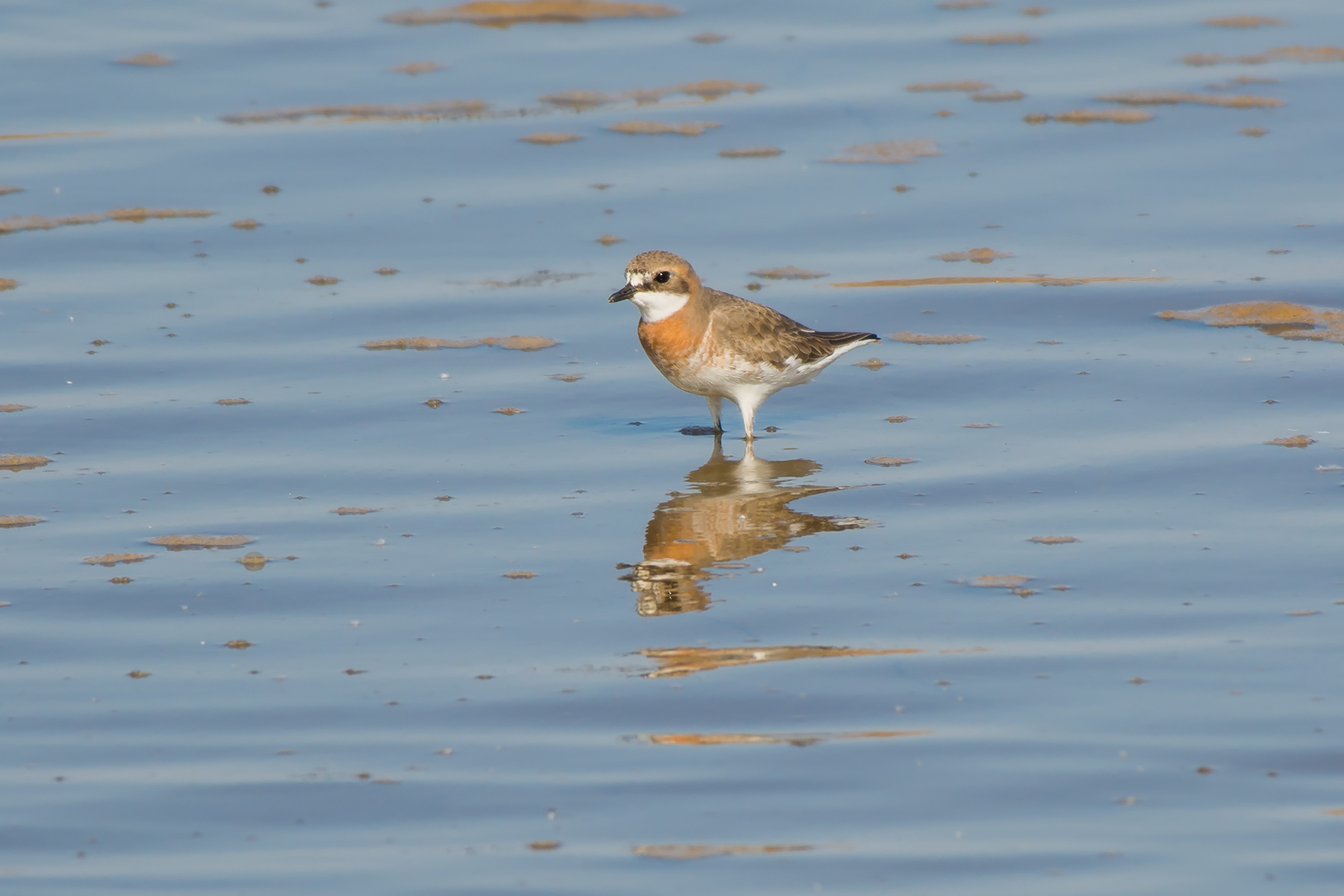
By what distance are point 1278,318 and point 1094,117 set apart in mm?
4539

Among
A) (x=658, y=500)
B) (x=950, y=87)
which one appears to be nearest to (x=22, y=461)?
(x=658, y=500)

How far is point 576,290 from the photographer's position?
10930 millimetres

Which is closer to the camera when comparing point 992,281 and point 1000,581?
point 1000,581

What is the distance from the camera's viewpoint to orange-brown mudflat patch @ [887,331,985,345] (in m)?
10.0

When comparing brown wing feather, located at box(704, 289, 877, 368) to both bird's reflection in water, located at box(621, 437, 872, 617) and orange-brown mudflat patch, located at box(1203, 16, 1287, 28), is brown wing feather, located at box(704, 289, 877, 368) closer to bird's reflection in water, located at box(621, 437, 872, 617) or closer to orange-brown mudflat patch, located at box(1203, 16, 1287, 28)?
bird's reflection in water, located at box(621, 437, 872, 617)

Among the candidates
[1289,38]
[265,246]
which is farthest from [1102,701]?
[1289,38]

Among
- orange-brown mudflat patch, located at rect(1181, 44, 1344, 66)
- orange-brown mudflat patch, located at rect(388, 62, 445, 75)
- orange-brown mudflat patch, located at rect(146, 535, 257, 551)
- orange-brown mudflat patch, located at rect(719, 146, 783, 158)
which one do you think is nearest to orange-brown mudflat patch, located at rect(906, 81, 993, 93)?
orange-brown mudflat patch, located at rect(719, 146, 783, 158)

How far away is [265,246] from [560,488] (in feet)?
15.2

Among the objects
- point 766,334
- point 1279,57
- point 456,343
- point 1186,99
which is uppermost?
point 1279,57

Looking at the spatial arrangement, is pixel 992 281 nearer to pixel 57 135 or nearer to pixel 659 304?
pixel 659 304

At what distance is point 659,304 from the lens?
28.4ft

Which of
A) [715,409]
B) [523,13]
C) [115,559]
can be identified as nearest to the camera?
[115,559]

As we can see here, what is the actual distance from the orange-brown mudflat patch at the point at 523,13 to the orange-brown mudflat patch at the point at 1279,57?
5388 millimetres

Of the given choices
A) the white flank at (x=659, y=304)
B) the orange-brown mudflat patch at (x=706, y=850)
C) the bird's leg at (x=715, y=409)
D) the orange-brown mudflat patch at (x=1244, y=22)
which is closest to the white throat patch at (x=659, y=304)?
the white flank at (x=659, y=304)
